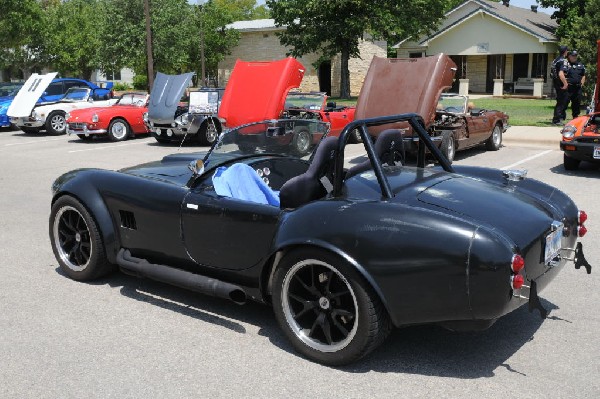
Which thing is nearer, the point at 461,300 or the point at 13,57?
the point at 461,300

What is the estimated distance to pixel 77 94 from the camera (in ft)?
63.5

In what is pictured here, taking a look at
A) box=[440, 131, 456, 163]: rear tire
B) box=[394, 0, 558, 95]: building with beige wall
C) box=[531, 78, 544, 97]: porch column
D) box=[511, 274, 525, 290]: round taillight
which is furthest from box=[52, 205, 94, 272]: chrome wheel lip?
box=[394, 0, 558, 95]: building with beige wall

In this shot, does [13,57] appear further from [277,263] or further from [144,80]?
[277,263]

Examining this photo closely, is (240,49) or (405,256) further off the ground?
(240,49)

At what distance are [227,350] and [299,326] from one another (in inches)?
19.3

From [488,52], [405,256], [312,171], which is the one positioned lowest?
[405,256]

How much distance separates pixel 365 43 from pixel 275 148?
39570 mm

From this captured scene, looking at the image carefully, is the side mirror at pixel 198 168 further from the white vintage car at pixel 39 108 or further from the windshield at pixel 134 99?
the white vintage car at pixel 39 108

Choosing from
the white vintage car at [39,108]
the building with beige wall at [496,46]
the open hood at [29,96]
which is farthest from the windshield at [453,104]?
the building with beige wall at [496,46]

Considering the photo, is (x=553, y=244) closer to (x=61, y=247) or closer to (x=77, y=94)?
(x=61, y=247)

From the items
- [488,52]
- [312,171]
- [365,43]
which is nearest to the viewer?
[312,171]

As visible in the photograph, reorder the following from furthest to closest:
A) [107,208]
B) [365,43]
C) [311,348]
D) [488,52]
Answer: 1. [365,43]
2. [488,52]
3. [107,208]
4. [311,348]

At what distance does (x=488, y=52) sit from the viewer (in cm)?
3703

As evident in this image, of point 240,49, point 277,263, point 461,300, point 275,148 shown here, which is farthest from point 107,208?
point 240,49
